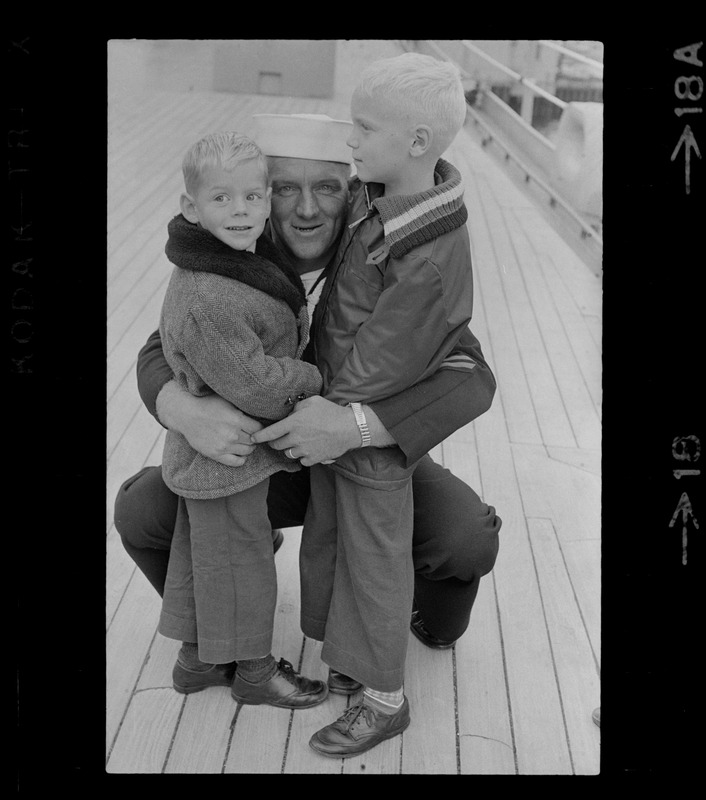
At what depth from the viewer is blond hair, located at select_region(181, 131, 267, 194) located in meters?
1.81

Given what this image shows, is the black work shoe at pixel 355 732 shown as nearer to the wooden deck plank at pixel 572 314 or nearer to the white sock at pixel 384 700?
the white sock at pixel 384 700

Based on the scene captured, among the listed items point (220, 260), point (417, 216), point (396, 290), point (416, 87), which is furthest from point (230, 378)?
point (416, 87)

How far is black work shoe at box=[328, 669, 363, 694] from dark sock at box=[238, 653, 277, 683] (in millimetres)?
160

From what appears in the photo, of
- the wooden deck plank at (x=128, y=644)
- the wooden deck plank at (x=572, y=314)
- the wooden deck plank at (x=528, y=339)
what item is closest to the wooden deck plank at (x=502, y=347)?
the wooden deck plank at (x=528, y=339)

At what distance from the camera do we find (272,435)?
197 cm

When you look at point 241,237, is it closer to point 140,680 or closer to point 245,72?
point 140,680

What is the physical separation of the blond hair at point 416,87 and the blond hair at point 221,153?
0.22 metres

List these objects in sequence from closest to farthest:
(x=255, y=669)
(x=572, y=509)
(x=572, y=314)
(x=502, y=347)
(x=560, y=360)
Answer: (x=255, y=669), (x=572, y=509), (x=560, y=360), (x=502, y=347), (x=572, y=314)

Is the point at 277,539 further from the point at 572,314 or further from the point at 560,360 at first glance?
the point at 572,314

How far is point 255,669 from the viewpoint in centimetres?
227

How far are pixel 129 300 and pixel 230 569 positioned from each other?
305cm

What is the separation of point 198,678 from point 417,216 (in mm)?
1156
